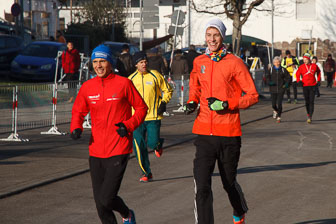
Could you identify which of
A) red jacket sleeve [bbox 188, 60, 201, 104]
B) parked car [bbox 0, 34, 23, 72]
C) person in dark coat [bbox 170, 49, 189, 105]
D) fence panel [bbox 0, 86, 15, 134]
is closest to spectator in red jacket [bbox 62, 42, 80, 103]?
person in dark coat [bbox 170, 49, 189, 105]

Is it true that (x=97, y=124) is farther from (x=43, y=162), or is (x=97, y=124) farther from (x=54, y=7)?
(x=54, y=7)

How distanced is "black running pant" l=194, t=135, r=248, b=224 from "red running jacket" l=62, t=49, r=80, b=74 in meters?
16.5

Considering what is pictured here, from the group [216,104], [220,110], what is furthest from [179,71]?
[216,104]

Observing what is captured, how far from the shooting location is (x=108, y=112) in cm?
623

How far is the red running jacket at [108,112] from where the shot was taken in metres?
6.18

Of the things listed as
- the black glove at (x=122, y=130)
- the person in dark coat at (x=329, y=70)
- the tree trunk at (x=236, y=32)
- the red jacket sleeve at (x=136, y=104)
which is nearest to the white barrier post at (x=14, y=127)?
the red jacket sleeve at (x=136, y=104)

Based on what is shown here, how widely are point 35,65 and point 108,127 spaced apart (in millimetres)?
20272

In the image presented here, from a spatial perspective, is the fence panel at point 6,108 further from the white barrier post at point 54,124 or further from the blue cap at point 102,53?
the blue cap at point 102,53

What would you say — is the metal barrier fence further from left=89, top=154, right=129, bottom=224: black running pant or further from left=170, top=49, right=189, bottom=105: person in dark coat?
left=89, top=154, right=129, bottom=224: black running pant

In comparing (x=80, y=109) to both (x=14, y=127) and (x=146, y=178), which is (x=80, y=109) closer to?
(x=146, y=178)

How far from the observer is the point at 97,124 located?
6.25 m

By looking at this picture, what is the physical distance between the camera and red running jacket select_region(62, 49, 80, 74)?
2256cm

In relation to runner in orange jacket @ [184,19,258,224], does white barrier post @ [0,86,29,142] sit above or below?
below

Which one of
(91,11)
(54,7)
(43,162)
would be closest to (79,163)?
(43,162)
